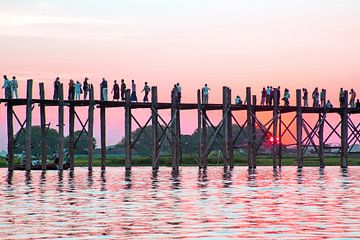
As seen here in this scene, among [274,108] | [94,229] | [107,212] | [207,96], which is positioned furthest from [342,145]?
[94,229]

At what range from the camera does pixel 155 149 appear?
208 feet

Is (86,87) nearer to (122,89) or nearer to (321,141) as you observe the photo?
(122,89)

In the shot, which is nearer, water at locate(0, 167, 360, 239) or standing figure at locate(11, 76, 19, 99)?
water at locate(0, 167, 360, 239)

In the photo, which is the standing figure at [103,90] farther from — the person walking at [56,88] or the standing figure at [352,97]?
the standing figure at [352,97]

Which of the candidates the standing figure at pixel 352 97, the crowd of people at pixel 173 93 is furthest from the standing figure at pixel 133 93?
the standing figure at pixel 352 97

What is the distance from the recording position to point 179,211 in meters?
28.7

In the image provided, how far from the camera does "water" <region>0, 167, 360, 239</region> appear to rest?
23.2m

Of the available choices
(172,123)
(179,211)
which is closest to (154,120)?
(172,123)

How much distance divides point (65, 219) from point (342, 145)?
47229mm

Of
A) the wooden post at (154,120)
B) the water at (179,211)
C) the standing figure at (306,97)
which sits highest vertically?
the standing figure at (306,97)

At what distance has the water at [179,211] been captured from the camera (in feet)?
76.0

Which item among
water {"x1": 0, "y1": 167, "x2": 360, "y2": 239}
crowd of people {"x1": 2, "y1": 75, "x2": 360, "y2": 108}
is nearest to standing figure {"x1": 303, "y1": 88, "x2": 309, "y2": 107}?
crowd of people {"x1": 2, "y1": 75, "x2": 360, "y2": 108}

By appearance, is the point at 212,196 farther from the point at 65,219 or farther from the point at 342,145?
the point at 342,145

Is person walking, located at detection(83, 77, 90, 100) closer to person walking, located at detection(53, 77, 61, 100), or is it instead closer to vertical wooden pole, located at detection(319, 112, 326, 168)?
person walking, located at detection(53, 77, 61, 100)
